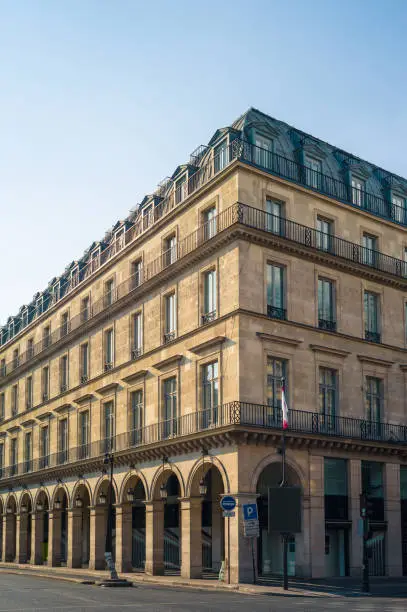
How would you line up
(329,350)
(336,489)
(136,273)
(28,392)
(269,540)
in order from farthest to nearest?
(28,392)
(136,273)
(269,540)
(329,350)
(336,489)

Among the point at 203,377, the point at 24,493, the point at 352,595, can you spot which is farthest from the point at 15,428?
the point at 352,595

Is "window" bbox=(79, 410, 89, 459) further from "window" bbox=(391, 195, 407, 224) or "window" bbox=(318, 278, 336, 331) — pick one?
"window" bbox=(391, 195, 407, 224)

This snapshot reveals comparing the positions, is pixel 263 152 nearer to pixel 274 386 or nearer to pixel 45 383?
pixel 274 386

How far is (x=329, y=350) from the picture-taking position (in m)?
36.3

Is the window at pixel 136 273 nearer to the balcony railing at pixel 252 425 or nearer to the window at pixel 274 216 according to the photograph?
the balcony railing at pixel 252 425

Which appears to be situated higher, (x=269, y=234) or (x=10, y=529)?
(x=269, y=234)

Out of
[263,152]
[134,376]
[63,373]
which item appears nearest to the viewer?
[263,152]

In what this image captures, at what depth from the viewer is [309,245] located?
3669 centimetres

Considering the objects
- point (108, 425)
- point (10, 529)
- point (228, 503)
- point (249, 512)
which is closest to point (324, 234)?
point (228, 503)

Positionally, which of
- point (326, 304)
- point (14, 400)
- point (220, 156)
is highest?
point (220, 156)

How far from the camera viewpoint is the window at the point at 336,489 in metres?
35.0

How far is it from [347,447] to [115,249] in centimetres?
1859

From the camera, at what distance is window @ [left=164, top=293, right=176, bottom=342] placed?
1538 inches

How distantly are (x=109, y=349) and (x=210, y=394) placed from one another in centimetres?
1230
